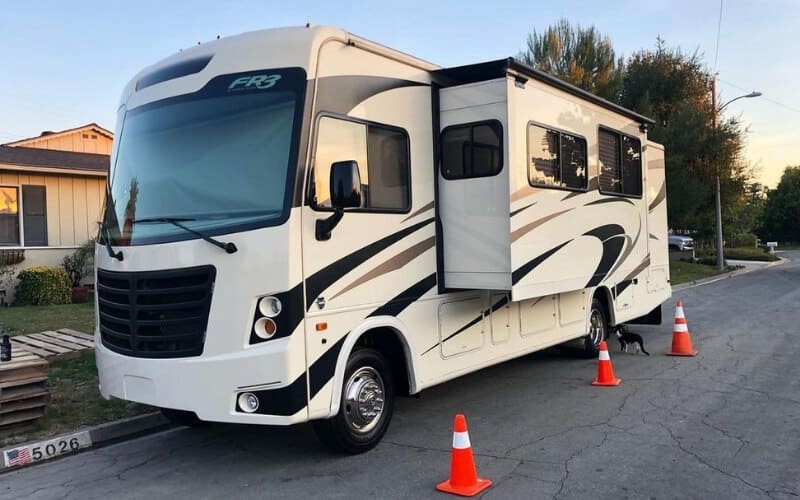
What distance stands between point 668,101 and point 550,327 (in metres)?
21.7

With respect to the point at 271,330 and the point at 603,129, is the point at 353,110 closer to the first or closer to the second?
the point at 271,330

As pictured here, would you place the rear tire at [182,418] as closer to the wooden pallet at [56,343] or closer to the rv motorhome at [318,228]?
the rv motorhome at [318,228]

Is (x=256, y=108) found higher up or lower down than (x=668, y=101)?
lower down

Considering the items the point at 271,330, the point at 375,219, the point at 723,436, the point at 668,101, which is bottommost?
the point at 723,436

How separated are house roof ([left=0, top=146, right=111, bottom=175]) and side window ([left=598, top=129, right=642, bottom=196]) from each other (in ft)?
36.9

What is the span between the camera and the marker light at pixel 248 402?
467cm

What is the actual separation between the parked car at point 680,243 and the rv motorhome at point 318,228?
34739 millimetres

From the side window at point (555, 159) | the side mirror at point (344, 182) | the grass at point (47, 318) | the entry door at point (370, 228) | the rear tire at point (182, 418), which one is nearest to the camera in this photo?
the side mirror at point (344, 182)

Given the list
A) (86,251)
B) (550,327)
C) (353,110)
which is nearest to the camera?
(353,110)

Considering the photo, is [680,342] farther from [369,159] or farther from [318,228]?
[318,228]

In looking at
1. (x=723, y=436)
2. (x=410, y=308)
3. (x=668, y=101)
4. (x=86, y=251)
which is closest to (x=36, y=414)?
(x=410, y=308)

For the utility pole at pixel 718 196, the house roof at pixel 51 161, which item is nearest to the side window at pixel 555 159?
the house roof at pixel 51 161

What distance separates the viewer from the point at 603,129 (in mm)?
8414

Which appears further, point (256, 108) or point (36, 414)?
point (36, 414)
